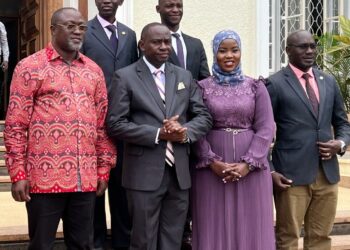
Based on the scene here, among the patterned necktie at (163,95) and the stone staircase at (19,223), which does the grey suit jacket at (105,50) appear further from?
the stone staircase at (19,223)

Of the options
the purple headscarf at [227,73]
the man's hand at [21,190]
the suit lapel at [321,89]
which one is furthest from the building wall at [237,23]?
the man's hand at [21,190]

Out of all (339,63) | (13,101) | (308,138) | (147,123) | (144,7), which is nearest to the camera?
(13,101)

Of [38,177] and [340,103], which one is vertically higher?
[340,103]

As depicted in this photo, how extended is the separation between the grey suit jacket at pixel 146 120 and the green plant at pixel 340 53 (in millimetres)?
5702

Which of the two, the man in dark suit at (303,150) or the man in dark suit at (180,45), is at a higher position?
the man in dark suit at (180,45)

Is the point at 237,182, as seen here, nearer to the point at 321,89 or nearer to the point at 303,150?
the point at 303,150

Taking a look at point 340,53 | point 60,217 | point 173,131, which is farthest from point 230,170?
point 340,53

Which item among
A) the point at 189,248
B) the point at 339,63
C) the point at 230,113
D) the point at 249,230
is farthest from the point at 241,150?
the point at 339,63

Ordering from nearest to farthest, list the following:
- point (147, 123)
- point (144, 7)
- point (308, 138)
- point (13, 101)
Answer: point (13, 101), point (147, 123), point (308, 138), point (144, 7)

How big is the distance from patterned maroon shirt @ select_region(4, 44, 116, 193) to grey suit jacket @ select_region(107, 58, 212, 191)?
0.78ft

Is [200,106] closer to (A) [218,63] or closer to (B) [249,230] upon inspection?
(A) [218,63]

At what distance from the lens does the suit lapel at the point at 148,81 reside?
4.11 meters

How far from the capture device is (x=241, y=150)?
4.24 meters

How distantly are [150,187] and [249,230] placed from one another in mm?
753
